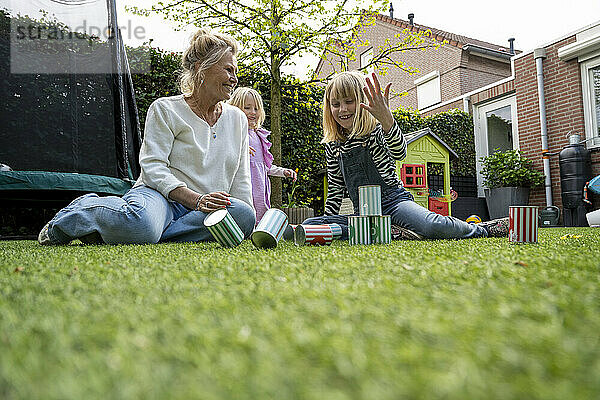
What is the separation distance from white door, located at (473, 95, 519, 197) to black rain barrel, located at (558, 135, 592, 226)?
152cm

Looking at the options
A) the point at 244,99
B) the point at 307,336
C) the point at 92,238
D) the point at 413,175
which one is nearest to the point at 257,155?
the point at 244,99

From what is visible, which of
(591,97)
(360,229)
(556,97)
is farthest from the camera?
(556,97)

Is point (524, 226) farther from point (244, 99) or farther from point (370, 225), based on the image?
point (244, 99)

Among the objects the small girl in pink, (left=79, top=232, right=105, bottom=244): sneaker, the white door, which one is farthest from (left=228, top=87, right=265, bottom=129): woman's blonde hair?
the white door

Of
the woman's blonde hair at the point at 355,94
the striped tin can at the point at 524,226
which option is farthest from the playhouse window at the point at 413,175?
the striped tin can at the point at 524,226

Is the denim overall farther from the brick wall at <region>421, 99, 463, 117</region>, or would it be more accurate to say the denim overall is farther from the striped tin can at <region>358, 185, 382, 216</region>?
the brick wall at <region>421, 99, 463, 117</region>

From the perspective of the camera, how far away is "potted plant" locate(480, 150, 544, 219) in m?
6.25

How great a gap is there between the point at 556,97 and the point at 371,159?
5.27 metres

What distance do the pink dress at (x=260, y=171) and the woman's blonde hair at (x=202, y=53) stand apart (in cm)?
100

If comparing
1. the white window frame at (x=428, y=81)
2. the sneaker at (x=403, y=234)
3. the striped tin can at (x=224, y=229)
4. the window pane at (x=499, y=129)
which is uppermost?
the white window frame at (x=428, y=81)

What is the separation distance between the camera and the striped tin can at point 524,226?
173 cm

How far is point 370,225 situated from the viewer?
1903 mm

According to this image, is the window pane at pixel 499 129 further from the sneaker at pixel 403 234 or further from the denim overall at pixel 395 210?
→ the sneaker at pixel 403 234

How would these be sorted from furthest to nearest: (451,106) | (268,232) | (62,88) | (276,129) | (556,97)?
(451,106)
(556,97)
(276,129)
(62,88)
(268,232)
